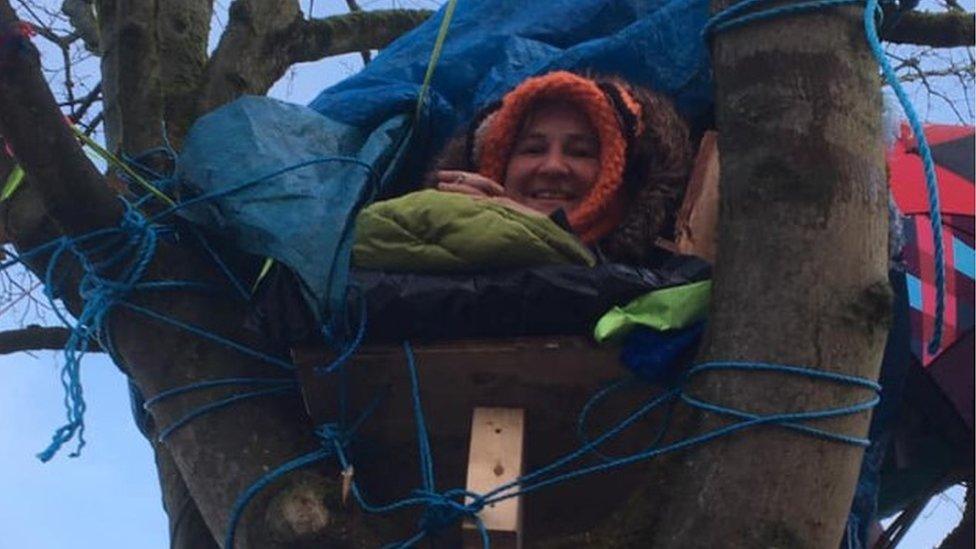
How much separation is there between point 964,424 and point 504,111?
971mm

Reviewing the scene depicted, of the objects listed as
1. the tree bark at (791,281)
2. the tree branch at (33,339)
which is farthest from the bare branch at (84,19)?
the tree bark at (791,281)

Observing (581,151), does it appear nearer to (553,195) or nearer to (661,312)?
(553,195)

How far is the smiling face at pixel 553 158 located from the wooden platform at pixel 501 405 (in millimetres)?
599

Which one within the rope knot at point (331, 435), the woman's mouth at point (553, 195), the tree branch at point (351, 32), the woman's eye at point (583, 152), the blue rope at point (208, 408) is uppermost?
the tree branch at point (351, 32)

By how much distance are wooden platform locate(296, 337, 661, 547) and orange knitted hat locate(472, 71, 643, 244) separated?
505mm

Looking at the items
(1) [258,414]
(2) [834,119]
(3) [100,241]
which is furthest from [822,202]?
(3) [100,241]

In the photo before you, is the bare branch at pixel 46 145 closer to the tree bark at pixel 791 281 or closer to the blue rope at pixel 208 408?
the blue rope at pixel 208 408

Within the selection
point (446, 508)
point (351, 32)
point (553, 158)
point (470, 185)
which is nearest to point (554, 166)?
point (553, 158)

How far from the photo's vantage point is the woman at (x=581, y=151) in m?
2.59

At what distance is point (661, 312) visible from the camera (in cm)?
198

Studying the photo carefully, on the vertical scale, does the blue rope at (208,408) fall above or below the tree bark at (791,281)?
below

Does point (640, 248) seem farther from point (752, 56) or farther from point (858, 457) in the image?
point (858, 457)

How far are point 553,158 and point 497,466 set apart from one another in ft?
2.71

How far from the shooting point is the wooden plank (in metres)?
1.95
